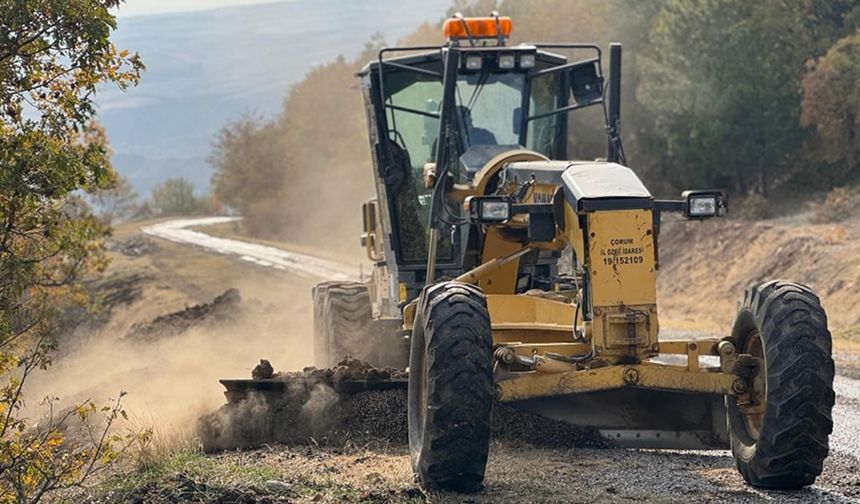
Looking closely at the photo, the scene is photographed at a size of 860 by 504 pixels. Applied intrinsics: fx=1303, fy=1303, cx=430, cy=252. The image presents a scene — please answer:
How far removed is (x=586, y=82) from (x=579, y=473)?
4848 mm

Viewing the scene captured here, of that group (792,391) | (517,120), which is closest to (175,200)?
(517,120)

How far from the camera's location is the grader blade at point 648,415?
10062 millimetres

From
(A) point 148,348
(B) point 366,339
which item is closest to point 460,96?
(B) point 366,339

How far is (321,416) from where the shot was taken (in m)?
10.9

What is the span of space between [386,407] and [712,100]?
2566cm

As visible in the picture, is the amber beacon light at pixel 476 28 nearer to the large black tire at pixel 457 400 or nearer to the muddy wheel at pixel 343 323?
the muddy wheel at pixel 343 323

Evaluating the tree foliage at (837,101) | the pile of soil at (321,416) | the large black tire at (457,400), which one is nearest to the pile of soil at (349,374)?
the pile of soil at (321,416)

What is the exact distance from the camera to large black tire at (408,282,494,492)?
845cm

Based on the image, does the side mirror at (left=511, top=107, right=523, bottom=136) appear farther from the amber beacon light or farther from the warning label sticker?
the warning label sticker

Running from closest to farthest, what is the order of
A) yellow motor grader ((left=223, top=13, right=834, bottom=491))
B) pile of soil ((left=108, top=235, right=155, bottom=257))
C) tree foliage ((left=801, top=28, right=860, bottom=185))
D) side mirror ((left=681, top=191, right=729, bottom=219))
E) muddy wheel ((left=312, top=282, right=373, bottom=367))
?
yellow motor grader ((left=223, top=13, right=834, bottom=491)) → side mirror ((left=681, top=191, right=729, bottom=219)) → muddy wheel ((left=312, top=282, right=373, bottom=367)) → tree foliage ((left=801, top=28, right=860, bottom=185)) → pile of soil ((left=108, top=235, right=155, bottom=257))

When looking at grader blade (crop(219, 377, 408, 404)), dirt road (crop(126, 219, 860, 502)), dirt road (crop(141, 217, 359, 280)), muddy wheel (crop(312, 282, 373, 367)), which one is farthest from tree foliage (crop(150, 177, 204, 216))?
dirt road (crop(126, 219, 860, 502))

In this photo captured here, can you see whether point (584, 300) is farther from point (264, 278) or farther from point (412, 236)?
point (264, 278)

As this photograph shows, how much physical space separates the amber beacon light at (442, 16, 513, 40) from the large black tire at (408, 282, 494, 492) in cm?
473

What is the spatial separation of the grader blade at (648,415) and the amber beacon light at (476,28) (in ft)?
13.3
